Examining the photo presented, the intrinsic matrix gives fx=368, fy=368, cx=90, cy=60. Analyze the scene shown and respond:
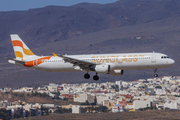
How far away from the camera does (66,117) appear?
148m

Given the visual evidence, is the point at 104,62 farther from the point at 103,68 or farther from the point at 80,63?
the point at 80,63

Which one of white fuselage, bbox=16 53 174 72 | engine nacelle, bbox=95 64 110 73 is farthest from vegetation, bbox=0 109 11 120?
engine nacelle, bbox=95 64 110 73

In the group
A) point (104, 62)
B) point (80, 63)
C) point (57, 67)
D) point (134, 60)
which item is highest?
point (134, 60)

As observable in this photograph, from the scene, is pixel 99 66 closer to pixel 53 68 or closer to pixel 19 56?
pixel 53 68

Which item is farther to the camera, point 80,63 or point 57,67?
point 57,67

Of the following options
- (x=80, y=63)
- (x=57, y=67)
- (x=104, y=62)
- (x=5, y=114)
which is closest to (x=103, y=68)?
(x=104, y=62)

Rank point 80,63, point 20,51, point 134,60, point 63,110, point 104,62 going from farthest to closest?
point 63,110 → point 20,51 → point 80,63 → point 104,62 → point 134,60

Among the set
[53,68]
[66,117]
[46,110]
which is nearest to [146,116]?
[66,117]

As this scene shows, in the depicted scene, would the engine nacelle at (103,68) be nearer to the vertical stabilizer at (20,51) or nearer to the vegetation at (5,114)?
the vertical stabilizer at (20,51)

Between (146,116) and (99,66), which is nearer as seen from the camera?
(99,66)

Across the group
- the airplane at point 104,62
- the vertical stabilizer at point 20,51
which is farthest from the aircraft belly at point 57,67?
the vertical stabilizer at point 20,51

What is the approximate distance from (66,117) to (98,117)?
1287 cm

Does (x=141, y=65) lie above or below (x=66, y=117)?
above

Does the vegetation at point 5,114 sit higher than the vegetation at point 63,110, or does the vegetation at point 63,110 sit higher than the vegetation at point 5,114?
the vegetation at point 63,110
